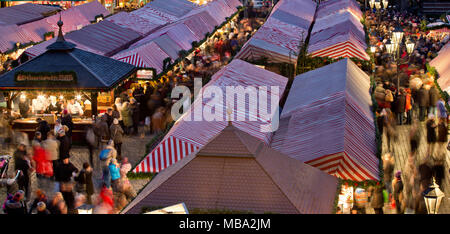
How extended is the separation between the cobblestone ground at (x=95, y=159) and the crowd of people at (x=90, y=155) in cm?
4

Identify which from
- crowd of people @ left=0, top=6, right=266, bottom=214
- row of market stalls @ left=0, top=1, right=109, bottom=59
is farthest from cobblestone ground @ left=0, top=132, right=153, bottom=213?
row of market stalls @ left=0, top=1, right=109, bottom=59

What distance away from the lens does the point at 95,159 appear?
50.3 feet

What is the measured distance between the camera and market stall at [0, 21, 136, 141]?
57.6 feet

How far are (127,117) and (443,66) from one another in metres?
9.79

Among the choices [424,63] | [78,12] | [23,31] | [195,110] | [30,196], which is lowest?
[30,196]

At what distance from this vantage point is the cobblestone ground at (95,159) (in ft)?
43.6

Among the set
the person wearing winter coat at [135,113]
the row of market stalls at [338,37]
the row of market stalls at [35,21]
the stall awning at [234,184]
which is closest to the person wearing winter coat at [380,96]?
the row of market stalls at [338,37]

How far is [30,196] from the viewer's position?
1285 centimetres

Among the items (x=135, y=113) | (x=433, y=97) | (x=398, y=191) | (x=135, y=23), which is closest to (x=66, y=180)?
(x=398, y=191)

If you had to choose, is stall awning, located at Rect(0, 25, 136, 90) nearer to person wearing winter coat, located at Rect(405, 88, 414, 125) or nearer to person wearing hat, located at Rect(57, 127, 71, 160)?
person wearing hat, located at Rect(57, 127, 71, 160)

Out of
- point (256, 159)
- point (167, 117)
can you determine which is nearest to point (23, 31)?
point (167, 117)

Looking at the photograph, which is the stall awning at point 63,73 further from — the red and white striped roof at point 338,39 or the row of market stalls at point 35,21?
the row of market stalls at point 35,21

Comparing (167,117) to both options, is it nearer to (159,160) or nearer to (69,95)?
(69,95)

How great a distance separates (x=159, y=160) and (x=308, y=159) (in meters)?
2.39
